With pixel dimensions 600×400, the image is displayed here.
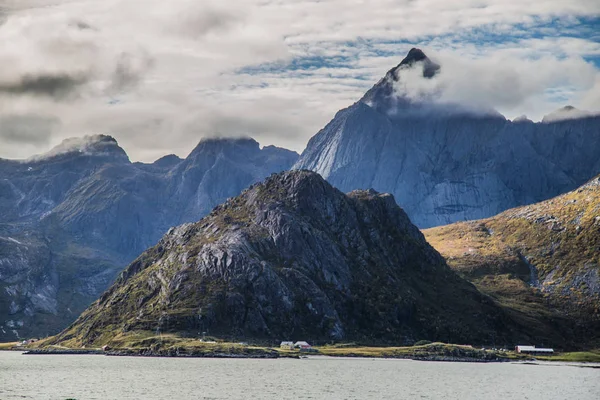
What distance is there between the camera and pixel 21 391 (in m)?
199

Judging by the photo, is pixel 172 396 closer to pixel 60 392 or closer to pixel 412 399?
pixel 60 392

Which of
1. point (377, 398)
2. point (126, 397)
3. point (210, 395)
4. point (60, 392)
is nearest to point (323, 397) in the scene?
point (377, 398)

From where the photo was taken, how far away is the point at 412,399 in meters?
198

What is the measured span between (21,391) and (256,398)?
59.7m

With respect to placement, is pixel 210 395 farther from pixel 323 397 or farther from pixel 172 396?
pixel 323 397

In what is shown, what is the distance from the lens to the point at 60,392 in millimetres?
198375

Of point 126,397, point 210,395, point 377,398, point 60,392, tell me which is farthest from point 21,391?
point 377,398

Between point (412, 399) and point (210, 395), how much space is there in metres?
50.2

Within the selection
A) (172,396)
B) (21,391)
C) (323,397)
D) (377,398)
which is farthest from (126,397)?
(377,398)

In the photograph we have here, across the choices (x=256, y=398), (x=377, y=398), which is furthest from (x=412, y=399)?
(x=256, y=398)

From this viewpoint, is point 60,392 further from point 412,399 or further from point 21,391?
point 412,399

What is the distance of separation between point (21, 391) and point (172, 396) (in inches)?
1528

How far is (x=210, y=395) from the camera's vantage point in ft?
641

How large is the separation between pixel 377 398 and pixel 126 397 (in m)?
61.4
